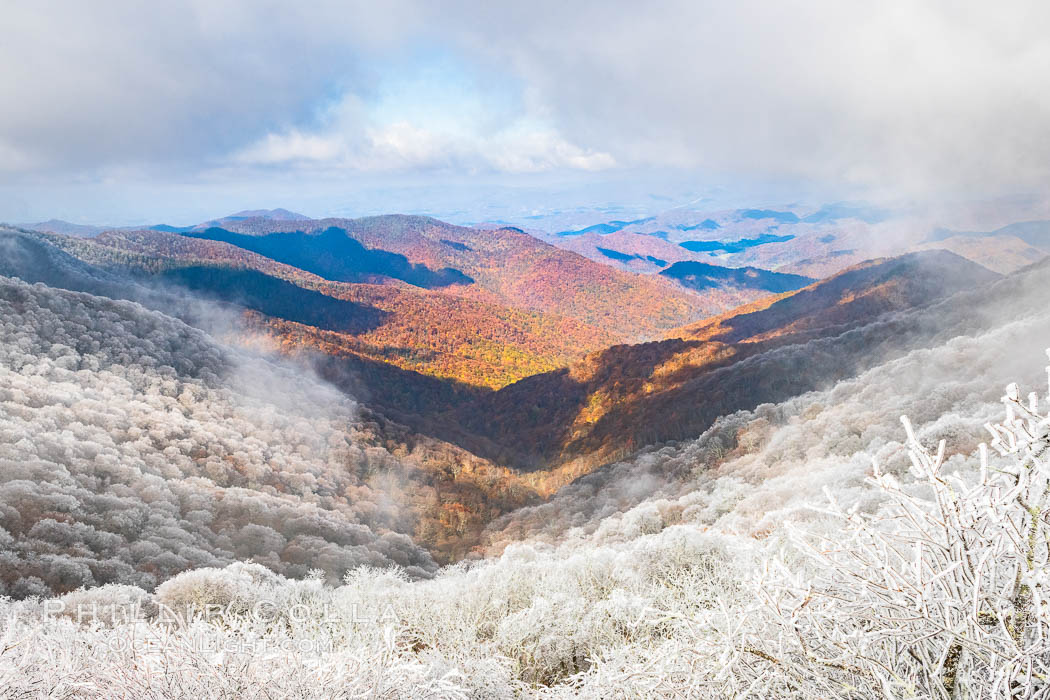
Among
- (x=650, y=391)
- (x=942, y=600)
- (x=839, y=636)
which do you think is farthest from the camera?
(x=650, y=391)

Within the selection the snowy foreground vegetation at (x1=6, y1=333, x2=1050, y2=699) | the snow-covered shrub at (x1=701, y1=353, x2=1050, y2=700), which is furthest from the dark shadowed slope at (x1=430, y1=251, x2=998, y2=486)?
the snow-covered shrub at (x1=701, y1=353, x2=1050, y2=700)

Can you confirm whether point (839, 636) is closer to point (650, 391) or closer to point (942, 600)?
point (942, 600)

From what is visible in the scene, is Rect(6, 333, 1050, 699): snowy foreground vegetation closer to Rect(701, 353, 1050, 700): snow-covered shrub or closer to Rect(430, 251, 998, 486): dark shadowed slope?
Rect(701, 353, 1050, 700): snow-covered shrub

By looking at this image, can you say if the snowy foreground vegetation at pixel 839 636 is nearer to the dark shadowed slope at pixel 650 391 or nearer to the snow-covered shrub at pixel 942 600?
the snow-covered shrub at pixel 942 600

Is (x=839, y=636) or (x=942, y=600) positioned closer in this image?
(x=942, y=600)

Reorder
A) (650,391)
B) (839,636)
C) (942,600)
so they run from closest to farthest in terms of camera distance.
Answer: (942,600) < (839,636) < (650,391)

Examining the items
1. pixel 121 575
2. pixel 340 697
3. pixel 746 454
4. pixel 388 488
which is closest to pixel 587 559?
pixel 340 697

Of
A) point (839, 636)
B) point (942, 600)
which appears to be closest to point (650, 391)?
point (839, 636)

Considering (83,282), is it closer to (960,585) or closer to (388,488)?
(388,488)

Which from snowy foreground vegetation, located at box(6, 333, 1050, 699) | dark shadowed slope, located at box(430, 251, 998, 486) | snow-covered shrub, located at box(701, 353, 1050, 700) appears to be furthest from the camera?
dark shadowed slope, located at box(430, 251, 998, 486)

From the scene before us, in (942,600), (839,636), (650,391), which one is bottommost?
(650,391)

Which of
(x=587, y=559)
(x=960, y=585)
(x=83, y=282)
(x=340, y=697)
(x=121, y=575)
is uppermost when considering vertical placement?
(x=83, y=282)
